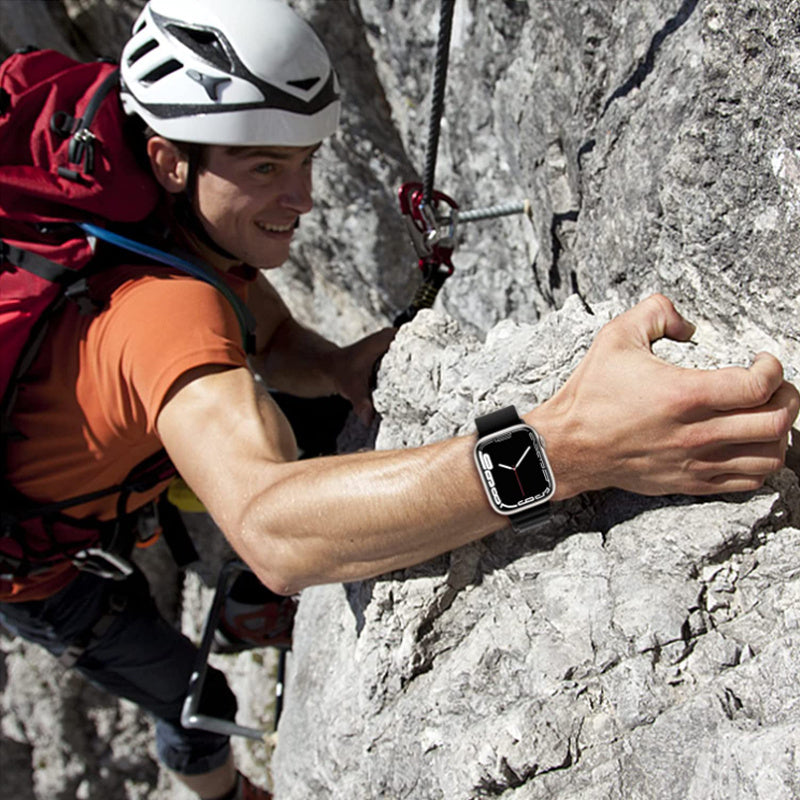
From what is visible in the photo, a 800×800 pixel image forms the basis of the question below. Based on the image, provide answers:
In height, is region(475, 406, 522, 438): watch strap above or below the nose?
below

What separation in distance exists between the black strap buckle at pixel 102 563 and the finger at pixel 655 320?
2961mm

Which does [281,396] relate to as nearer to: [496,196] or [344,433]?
[344,433]

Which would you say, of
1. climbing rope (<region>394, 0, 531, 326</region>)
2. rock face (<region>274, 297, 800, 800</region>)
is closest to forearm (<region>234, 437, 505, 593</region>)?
rock face (<region>274, 297, 800, 800</region>)

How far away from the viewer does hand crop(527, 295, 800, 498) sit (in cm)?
202

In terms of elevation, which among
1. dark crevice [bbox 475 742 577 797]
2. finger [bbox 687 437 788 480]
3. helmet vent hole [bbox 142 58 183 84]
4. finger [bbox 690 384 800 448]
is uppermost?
helmet vent hole [bbox 142 58 183 84]

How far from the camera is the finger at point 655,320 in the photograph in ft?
7.59

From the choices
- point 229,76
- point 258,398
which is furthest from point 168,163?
point 258,398

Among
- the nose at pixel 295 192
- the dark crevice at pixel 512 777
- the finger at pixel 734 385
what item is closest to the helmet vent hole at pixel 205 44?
the nose at pixel 295 192

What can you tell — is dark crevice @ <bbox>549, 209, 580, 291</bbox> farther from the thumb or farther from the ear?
the ear

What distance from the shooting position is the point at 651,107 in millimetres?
2822

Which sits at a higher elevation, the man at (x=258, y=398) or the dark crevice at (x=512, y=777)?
the man at (x=258, y=398)

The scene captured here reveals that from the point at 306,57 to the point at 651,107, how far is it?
1594 mm

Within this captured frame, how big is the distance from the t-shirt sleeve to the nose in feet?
2.50

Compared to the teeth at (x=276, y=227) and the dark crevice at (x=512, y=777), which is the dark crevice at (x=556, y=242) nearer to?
the teeth at (x=276, y=227)
